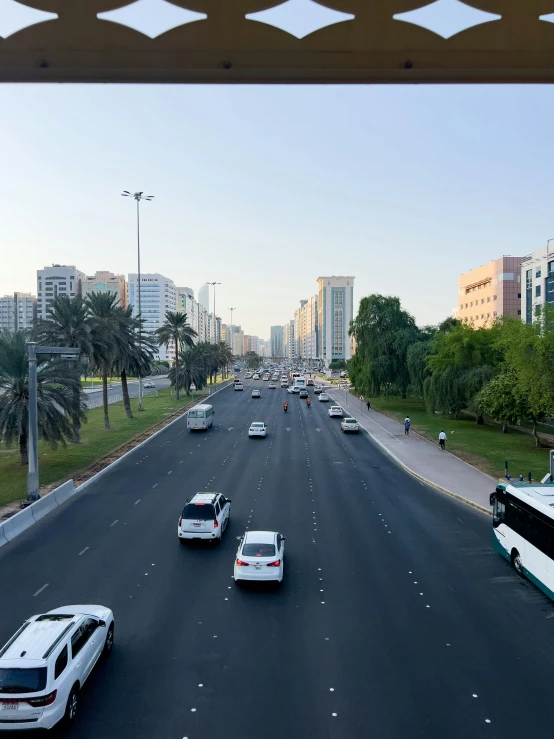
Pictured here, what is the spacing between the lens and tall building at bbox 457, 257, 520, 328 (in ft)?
247

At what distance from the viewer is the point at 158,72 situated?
3277 mm

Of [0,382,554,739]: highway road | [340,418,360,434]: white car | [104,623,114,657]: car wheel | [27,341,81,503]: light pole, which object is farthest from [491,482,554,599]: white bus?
[340,418,360,434]: white car

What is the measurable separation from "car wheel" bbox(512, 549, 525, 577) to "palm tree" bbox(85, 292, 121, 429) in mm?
28933

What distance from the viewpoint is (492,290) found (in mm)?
79000

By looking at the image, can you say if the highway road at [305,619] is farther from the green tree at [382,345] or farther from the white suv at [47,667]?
the green tree at [382,345]

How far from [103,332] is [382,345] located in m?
28.5

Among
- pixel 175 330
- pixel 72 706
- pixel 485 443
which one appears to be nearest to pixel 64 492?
pixel 72 706

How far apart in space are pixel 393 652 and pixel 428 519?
30.0ft

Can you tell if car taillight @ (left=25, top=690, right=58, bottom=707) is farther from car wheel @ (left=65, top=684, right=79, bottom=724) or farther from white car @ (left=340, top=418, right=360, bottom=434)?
white car @ (left=340, top=418, right=360, bottom=434)

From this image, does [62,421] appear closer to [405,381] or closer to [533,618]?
[533,618]

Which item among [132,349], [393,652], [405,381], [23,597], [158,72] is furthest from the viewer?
[405,381]

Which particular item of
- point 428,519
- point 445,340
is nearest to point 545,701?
point 428,519

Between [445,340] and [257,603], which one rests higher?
[445,340]

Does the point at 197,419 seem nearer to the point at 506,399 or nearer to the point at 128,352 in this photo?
the point at 128,352
